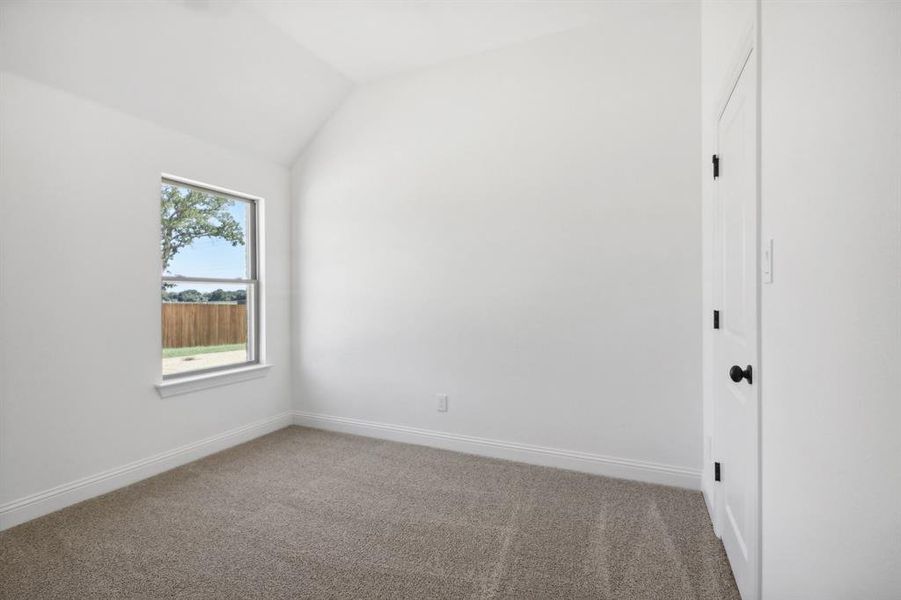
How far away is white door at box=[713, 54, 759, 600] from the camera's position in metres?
1.53

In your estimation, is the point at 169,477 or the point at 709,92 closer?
the point at 709,92

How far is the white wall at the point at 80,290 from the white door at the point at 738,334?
325 centimetres

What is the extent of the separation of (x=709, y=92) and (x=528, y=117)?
1.12 m

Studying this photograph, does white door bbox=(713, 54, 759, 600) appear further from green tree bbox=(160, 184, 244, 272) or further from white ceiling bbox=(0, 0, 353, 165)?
green tree bbox=(160, 184, 244, 272)

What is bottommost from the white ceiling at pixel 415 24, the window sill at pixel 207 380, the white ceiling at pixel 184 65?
the window sill at pixel 207 380

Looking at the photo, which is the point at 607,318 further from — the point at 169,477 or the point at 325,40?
the point at 169,477

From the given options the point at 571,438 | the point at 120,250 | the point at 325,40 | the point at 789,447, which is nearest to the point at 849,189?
the point at 789,447

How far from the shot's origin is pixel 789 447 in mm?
1211

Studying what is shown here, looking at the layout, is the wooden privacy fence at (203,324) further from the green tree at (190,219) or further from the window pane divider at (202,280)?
the green tree at (190,219)

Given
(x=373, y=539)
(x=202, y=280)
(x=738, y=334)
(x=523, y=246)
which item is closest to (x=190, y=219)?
(x=202, y=280)

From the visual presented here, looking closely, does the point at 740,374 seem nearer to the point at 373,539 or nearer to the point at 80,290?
the point at 373,539

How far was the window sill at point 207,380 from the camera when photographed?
3.05 metres

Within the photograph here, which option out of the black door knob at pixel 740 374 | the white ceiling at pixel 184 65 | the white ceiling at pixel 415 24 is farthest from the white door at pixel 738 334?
the white ceiling at pixel 184 65

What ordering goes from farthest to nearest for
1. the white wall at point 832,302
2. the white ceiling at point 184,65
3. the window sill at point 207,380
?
the window sill at point 207,380
the white ceiling at point 184,65
the white wall at point 832,302
